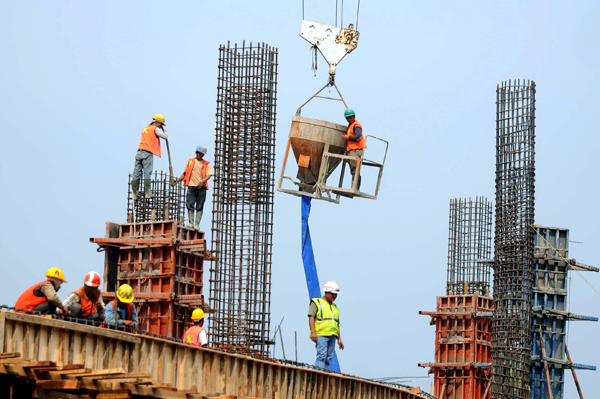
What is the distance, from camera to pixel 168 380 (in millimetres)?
19359

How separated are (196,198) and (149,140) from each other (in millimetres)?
1871

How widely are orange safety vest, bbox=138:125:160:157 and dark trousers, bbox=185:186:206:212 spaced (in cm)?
125

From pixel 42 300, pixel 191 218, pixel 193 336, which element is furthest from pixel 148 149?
pixel 42 300

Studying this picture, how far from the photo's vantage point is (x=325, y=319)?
845 inches

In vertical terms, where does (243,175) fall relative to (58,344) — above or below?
above

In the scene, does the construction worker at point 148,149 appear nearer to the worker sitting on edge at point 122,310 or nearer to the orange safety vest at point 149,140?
the orange safety vest at point 149,140

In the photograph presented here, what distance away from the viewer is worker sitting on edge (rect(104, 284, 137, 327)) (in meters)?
19.2

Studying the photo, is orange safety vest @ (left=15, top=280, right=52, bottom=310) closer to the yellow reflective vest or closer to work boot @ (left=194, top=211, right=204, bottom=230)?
the yellow reflective vest

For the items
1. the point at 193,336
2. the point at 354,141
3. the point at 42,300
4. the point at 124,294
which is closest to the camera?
the point at 42,300

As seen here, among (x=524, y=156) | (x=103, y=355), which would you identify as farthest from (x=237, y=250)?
(x=103, y=355)

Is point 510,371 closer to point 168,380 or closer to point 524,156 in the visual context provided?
point 524,156

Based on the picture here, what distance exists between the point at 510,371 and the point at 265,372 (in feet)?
44.8

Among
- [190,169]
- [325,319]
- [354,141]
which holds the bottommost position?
[325,319]

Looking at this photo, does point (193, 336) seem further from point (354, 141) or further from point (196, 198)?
point (196, 198)
